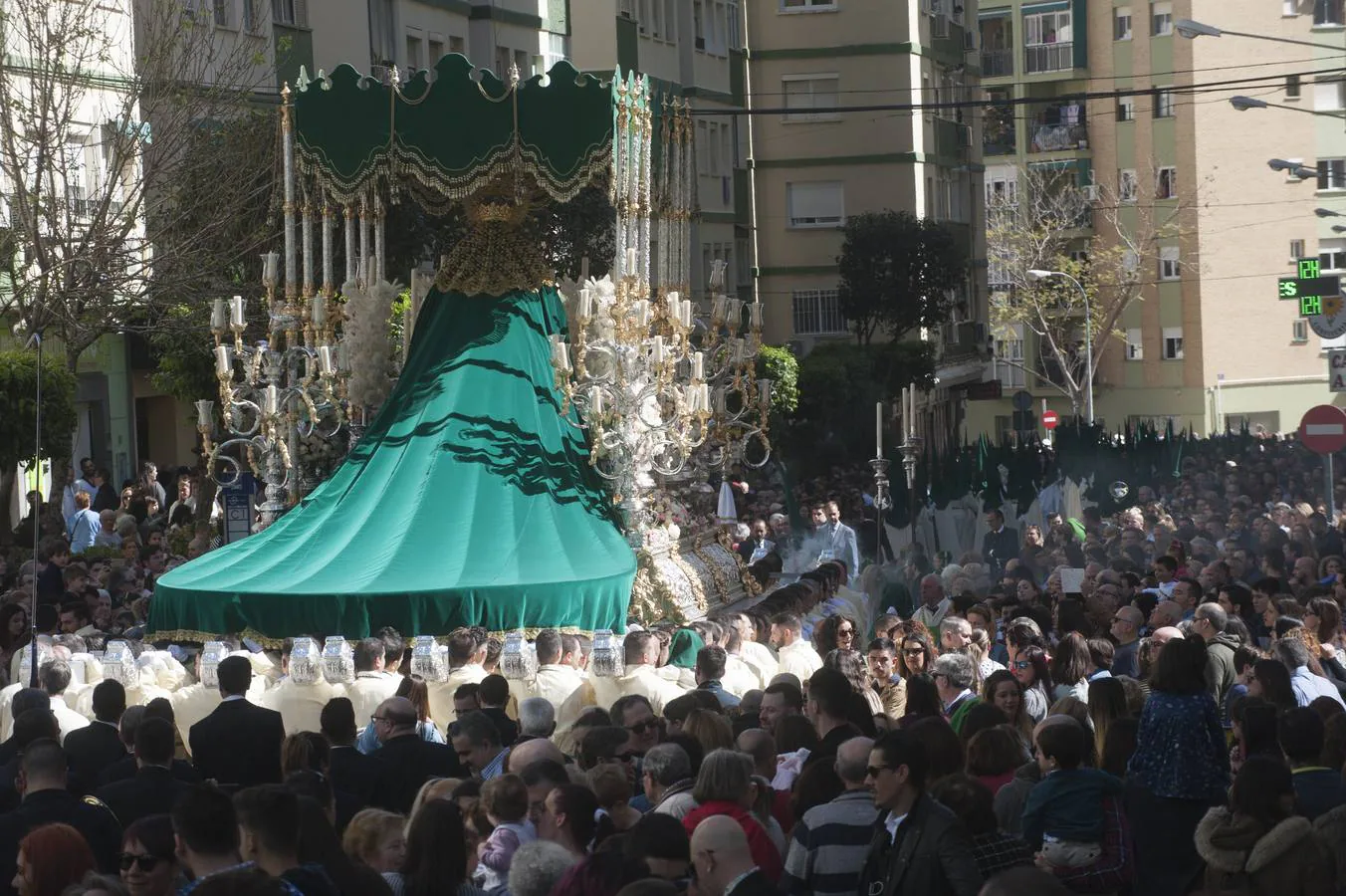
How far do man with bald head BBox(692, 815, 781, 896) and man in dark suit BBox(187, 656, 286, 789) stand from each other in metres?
3.51

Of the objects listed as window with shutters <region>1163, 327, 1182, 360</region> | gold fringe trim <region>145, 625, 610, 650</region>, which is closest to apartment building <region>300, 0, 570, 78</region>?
gold fringe trim <region>145, 625, 610, 650</region>

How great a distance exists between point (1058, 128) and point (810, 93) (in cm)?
1629

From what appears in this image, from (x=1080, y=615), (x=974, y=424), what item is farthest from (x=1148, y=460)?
(x=974, y=424)

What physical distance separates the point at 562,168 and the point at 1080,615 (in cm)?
560

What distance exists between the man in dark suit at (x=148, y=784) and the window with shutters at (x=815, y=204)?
41.0 m

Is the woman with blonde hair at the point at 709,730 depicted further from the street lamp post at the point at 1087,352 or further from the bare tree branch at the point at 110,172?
the street lamp post at the point at 1087,352

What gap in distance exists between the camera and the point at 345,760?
891cm

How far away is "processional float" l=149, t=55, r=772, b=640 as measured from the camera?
1470 cm

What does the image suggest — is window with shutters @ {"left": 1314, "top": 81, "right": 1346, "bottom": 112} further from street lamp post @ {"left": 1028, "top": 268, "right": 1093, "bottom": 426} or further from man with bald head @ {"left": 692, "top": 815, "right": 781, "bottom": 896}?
man with bald head @ {"left": 692, "top": 815, "right": 781, "bottom": 896}

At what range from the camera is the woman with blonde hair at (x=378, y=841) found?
7.01 metres

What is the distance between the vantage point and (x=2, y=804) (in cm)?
804

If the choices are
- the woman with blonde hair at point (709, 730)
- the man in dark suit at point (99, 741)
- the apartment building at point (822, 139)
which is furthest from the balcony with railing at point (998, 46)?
the woman with blonde hair at point (709, 730)

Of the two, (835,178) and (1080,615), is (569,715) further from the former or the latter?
(835,178)

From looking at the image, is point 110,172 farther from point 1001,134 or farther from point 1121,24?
point 1001,134
